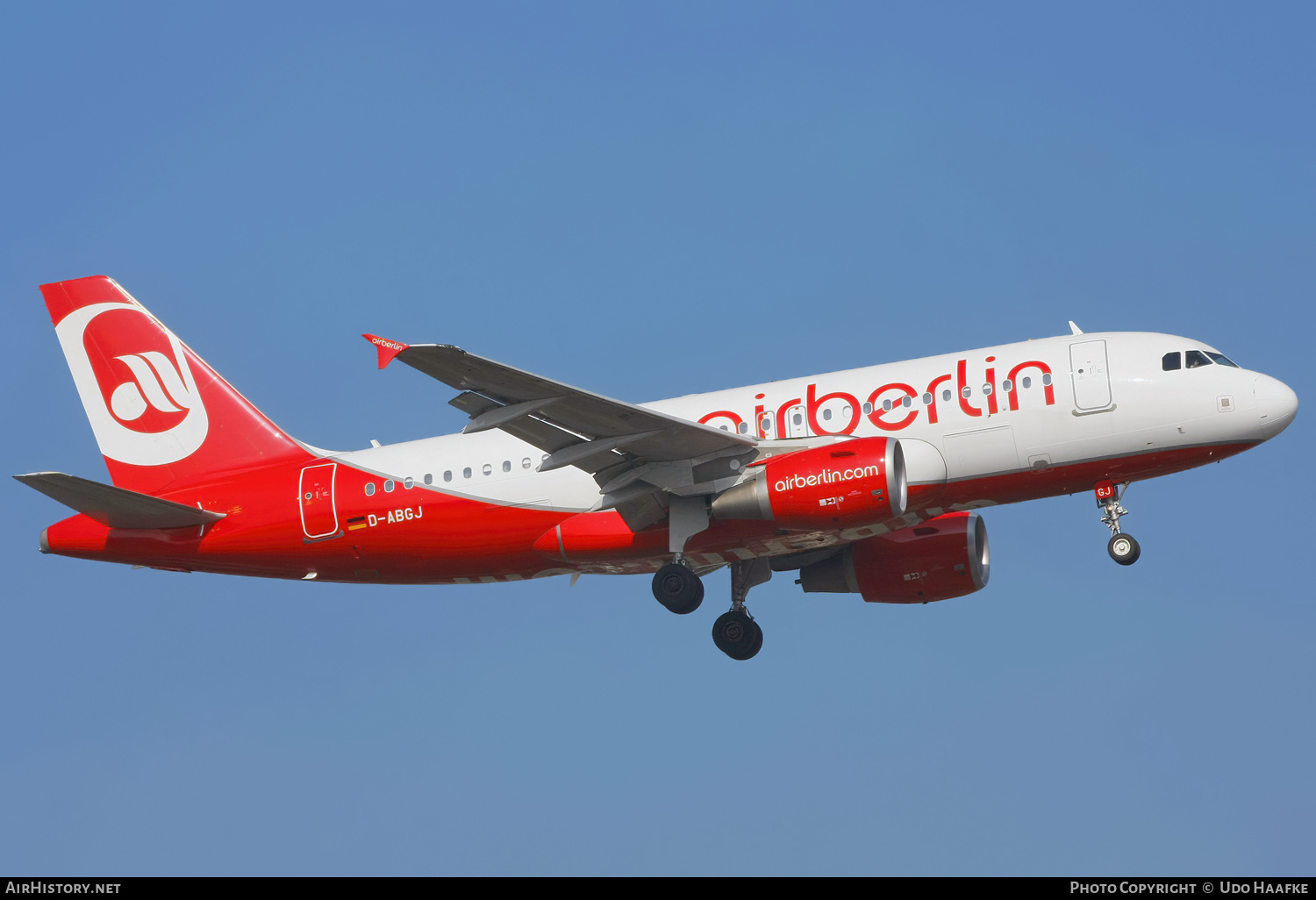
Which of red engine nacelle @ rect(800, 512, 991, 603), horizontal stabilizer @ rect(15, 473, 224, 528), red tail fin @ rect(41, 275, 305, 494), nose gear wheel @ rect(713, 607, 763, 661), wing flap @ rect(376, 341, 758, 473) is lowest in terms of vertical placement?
nose gear wheel @ rect(713, 607, 763, 661)

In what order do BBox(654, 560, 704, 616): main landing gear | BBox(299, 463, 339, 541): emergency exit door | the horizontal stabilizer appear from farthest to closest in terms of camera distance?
BBox(299, 463, 339, 541): emergency exit door < BBox(654, 560, 704, 616): main landing gear < the horizontal stabilizer

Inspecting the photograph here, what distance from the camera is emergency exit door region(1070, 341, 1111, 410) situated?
31.4 m

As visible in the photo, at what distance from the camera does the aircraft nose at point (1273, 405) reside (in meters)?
31.0

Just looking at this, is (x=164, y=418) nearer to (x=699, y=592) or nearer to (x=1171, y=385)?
(x=699, y=592)

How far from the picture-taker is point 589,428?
102ft

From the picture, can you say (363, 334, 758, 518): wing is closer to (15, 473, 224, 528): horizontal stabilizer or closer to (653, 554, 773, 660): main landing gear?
(653, 554, 773, 660): main landing gear

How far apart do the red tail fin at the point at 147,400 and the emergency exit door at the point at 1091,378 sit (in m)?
17.4

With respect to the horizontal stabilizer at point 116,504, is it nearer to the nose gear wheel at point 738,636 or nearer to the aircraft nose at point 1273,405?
the nose gear wheel at point 738,636

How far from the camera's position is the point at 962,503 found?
106 ft

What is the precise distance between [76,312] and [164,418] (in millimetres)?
3613

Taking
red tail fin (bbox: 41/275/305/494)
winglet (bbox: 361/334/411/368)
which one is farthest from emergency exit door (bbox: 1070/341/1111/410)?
red tail fin (bbox: 41/275/305/494)

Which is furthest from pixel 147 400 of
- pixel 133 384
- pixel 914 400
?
pixel 914 400

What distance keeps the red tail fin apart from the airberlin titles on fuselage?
11.9 meters

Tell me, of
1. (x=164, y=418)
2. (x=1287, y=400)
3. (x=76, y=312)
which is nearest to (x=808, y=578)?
(x=1287, y=400)
